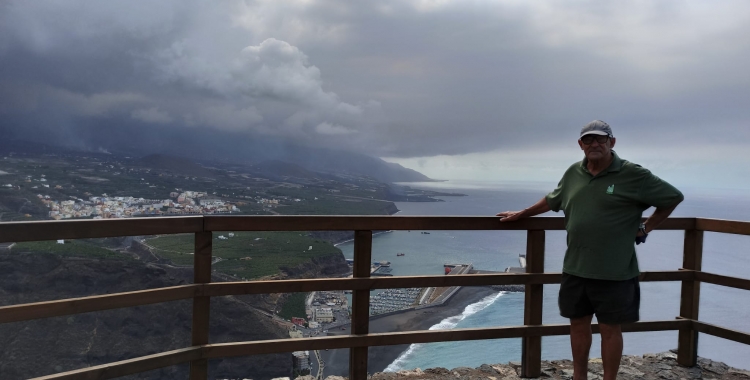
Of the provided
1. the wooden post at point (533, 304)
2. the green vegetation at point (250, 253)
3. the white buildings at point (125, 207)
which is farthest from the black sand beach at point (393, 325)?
the white buildings at point (125, 207)

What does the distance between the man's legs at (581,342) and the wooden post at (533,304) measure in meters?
0.55

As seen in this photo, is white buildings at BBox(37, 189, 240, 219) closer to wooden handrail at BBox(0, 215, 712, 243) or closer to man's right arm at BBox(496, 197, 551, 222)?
wooden handrail at BBox(0, 215, 712, 243)

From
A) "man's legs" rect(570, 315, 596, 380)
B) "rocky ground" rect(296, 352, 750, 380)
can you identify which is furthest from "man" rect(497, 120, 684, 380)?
"rocky ground" rect(296, 352, 750, 380)

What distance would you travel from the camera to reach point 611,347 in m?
3.18

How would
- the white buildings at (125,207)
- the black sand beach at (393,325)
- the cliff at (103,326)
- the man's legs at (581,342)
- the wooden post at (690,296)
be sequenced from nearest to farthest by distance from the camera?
the man's legs at (581,342)
the wooden post at (690,296)
the cliff at (103,326)
the black sand beach at (393,325)
the white buildings at (125,207)

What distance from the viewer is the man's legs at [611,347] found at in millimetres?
3168

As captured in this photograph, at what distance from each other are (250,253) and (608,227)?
1536 centimetres

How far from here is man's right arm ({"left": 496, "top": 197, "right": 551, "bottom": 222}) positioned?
11.6 ft

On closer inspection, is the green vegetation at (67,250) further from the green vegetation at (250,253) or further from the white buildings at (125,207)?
the white buildings at (125,207)

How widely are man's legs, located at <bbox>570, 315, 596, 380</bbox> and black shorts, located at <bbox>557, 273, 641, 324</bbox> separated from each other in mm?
88

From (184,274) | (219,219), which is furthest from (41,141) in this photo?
(219,219)

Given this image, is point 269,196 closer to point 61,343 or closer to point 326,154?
point 61,343

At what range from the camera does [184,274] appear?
473 inches

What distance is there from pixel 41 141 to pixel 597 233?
53.4m
